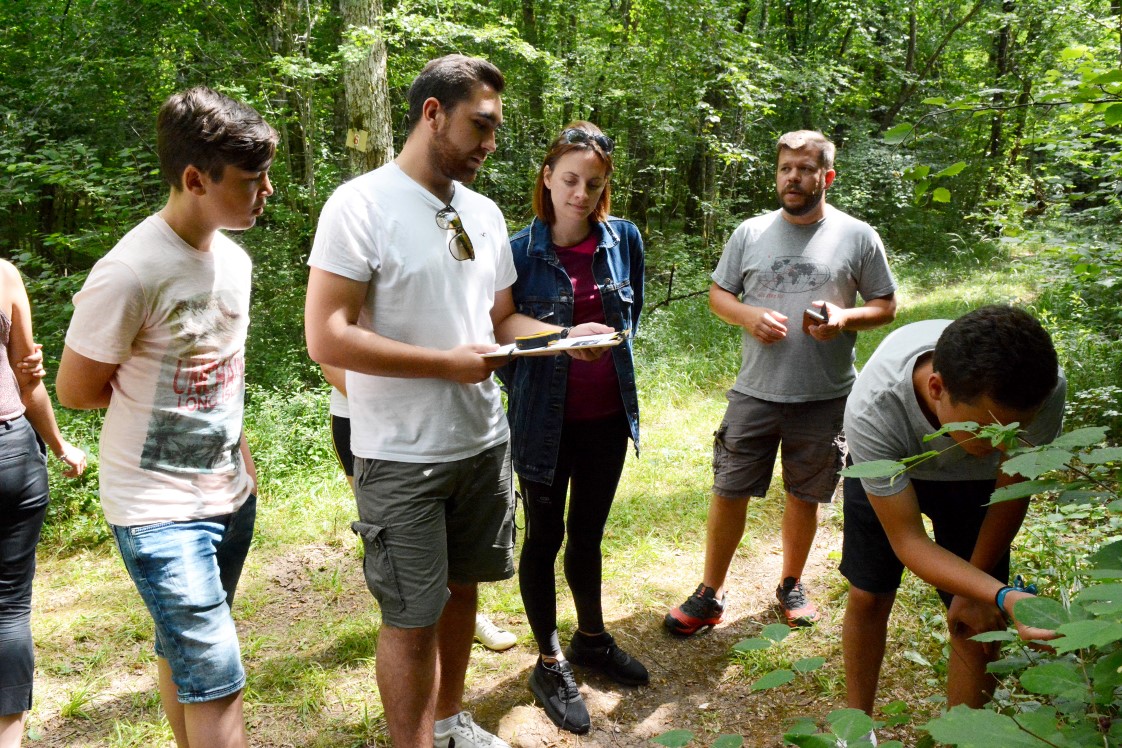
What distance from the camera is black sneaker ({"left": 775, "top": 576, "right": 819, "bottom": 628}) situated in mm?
3594

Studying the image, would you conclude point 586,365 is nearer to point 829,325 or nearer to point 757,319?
point 757,319

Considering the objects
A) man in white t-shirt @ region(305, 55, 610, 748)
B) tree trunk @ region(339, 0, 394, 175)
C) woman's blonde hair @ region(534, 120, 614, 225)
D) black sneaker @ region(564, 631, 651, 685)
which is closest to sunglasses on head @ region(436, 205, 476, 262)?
man in white t-shirt @ region(305, 55, 610, 748)

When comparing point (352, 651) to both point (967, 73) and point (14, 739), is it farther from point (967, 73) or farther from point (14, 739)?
point (967, 73)

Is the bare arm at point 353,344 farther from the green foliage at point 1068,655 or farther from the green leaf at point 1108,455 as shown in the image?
the green leaf at point 1108,455

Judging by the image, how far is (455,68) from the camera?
86.2 inches

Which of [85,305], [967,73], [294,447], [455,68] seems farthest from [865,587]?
[967,73]

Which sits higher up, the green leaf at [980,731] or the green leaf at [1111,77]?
the green leaf at [1111,77]

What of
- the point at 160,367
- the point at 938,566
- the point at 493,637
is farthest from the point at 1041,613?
the point at 493,637

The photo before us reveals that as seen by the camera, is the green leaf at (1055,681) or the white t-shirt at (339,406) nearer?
the green leaf at (1055,681)

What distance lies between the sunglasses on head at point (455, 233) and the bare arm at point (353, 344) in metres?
0.29

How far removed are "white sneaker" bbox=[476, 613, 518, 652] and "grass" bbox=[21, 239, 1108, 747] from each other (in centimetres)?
4

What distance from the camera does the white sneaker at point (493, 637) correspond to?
3445 millimetres

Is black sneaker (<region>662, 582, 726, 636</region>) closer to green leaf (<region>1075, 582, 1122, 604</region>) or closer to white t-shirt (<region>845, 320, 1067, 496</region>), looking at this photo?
white t-shirt (<region>845, 320, 1067, 496</region>)

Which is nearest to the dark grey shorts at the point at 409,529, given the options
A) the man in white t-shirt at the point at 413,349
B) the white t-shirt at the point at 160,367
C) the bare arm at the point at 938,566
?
the man in white t-shirt at the point at 413,349
